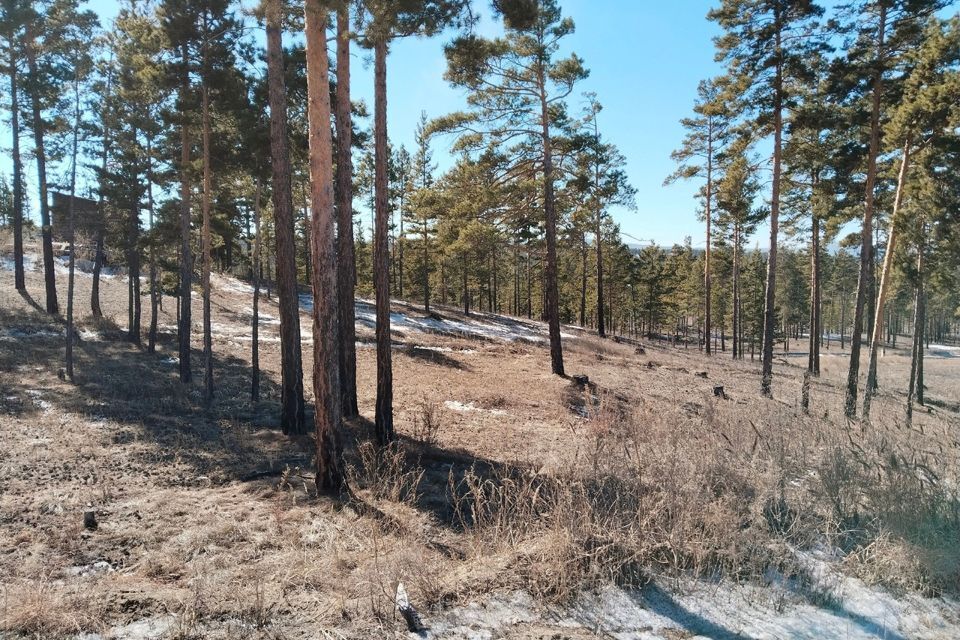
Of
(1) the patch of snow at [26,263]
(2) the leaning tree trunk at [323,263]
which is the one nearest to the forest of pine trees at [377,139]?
(2) the leaning tree trunk at [323,263]

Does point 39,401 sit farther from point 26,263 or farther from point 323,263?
point 26,263

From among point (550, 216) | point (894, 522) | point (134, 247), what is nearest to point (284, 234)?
point (550, 216)

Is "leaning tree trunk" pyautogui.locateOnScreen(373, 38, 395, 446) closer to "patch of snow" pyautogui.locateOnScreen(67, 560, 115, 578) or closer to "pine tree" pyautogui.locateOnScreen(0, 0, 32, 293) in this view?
"patch of snow" pyautogui.locateOnScreen(67, 560, 115, 578)

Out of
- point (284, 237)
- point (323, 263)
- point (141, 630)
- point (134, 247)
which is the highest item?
point (134, 247)

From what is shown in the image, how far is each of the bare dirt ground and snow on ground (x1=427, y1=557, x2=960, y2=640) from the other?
2 cm

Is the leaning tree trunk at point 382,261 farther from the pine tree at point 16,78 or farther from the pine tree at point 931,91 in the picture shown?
the pine tree at point 16,78

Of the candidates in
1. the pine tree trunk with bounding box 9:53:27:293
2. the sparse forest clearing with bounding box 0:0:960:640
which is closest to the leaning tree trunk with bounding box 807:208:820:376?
the sparse forest clearing with bounding box 0:0:960:640

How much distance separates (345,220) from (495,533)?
7.09m

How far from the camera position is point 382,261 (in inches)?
360

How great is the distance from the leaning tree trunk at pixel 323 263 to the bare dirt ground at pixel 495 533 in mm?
481

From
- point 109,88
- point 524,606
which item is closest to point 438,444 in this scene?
point 524,606

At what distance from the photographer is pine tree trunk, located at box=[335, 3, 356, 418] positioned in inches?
343

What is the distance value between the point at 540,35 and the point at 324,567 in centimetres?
1555

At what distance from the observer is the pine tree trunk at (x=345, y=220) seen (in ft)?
28.6
